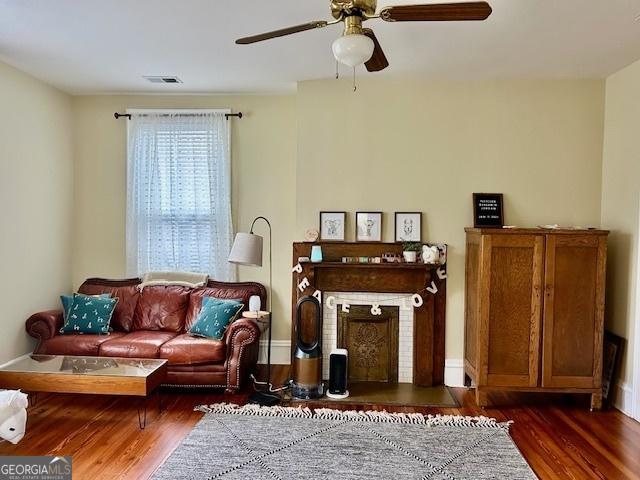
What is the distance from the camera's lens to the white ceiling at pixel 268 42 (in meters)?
2.92

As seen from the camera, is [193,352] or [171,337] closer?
[193,352]

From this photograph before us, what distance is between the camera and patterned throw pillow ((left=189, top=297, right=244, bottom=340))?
4082 mm

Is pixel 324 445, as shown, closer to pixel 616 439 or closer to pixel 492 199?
pixel 616 439

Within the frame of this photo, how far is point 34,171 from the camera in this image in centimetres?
440

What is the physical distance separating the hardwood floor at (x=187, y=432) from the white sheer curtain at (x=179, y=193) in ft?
4.78

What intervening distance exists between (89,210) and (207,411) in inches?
106

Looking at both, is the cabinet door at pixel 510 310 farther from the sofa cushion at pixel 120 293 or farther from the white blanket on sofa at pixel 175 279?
the sofa cushion at pixel 120 293

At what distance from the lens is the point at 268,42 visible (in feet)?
11.4

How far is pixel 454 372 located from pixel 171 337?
2.55 m

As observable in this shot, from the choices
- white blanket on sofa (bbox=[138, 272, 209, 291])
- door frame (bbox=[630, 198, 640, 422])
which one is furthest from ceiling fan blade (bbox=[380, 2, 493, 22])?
white blanket on sofa (bbox=[138, 272, 209, 291])

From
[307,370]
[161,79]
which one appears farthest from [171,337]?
[161,79]

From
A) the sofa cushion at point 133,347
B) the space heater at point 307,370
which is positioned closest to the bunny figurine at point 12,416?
the sofa cushion at point 133,347

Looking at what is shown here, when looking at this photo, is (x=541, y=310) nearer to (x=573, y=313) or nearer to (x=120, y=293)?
(x=573, y=313)

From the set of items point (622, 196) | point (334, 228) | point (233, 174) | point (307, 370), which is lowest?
point (307, 370)
